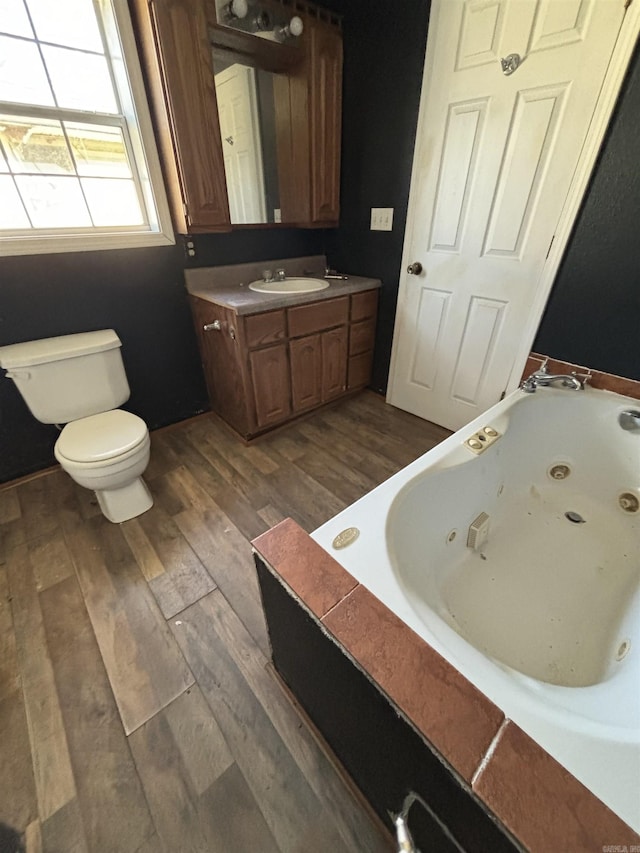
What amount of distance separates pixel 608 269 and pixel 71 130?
242 centimetres

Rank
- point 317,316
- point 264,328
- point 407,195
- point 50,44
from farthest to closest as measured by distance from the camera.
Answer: point 317,316 → point 407,195 → point 264,328 → point 50,44

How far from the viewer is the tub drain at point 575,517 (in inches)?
58.1

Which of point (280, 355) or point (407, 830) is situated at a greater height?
point (280, 355)

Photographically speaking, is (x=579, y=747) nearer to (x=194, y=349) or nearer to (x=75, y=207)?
(x=194, y=349)

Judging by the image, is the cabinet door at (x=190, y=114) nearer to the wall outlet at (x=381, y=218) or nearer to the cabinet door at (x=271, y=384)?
the cabinet door at (x=271, y=384)

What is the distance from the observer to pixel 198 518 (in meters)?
1.65

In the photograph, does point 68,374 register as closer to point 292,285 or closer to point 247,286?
point 247,286

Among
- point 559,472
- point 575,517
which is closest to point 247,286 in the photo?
point 559,472

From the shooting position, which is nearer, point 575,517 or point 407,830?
Result: point 407,830

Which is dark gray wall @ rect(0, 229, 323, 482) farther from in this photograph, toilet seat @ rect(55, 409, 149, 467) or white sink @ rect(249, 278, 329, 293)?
toilet seat @ rect(55, 409, 149, 467)

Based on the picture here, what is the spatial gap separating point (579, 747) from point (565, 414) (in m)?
1.37

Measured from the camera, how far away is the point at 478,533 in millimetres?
1325

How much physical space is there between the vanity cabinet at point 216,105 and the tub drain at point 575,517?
2093 millimetres

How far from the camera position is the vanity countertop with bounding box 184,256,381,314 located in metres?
1.81
